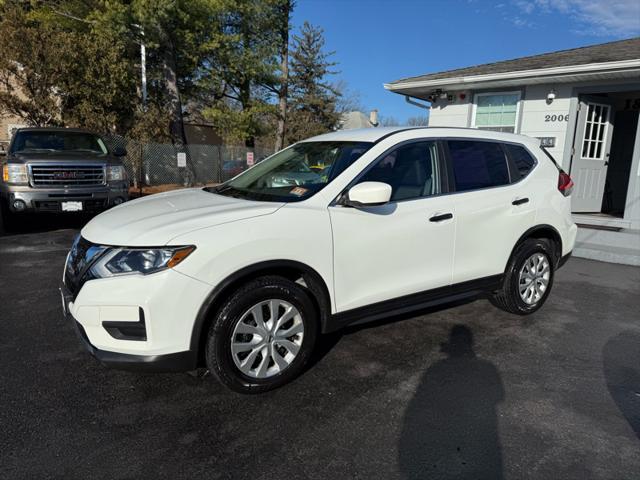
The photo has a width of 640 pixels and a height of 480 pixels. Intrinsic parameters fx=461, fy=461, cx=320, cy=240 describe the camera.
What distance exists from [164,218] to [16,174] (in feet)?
19.4

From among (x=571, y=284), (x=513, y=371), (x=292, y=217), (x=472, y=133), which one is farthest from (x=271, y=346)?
(x=571, y=284)

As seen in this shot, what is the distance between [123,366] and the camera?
8.61ft

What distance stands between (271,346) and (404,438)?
3.17 ft

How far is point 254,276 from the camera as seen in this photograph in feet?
9.43

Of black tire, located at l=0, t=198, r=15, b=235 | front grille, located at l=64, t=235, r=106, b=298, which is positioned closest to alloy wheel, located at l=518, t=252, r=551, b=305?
front grille, located at l=64, t=235, r=106, b=298

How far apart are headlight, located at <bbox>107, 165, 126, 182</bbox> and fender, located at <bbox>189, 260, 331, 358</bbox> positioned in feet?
20.1

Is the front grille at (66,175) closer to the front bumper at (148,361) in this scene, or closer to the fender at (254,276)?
the front bumper at (148,361)

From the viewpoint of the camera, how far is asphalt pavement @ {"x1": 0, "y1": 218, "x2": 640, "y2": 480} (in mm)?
2340

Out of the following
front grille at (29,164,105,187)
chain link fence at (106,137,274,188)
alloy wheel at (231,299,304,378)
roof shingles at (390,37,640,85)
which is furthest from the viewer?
chain link fence at (106,137,274,188)

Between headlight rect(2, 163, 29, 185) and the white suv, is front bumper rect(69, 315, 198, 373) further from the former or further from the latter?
headlight rect(2, 163, 29, 185)

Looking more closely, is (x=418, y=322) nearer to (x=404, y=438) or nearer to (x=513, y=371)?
(x=513, y=371)

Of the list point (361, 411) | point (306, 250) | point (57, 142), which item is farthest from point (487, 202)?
point (57, 142)

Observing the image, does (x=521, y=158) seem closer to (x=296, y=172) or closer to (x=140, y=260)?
(x=296, y=172)

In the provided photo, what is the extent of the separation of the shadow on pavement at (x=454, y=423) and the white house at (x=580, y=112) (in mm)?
5119
